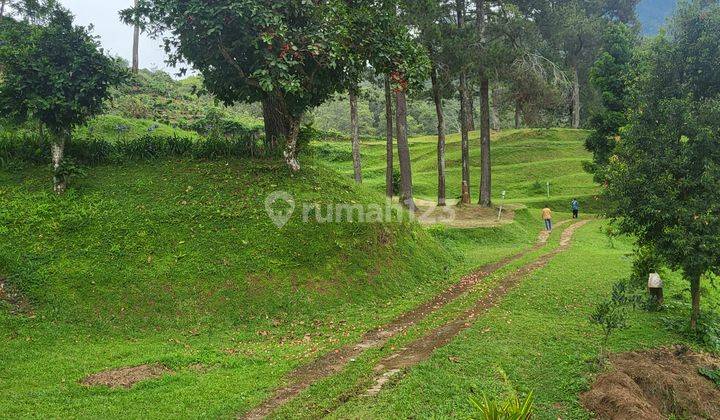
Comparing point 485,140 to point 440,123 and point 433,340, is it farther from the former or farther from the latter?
point 433,340

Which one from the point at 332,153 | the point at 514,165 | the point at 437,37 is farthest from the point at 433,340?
the point at 332,153

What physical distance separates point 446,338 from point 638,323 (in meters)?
5.36

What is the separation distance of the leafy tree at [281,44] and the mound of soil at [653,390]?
944 centimetres

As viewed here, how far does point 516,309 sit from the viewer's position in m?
12.8

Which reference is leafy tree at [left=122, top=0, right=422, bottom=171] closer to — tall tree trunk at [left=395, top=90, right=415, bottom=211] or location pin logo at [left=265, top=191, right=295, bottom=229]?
location pin logo at [left=265, top=191, right=295, bottom=229]

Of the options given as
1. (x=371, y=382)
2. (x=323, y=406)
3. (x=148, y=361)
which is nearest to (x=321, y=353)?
(x=371, y=382)

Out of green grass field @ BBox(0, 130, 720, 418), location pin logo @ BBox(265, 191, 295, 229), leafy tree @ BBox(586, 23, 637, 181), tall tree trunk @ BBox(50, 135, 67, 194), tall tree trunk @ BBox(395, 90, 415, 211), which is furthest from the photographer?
leafy tree @ BBox(586, 23, 637, 181)

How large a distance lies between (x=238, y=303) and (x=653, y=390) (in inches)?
338

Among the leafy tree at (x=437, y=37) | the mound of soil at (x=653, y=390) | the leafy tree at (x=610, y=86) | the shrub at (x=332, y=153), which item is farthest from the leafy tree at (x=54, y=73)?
the shrub at (x=332, y=153)

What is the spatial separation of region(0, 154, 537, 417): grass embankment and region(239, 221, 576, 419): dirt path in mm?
266

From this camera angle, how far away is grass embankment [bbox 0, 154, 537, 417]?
830 cm

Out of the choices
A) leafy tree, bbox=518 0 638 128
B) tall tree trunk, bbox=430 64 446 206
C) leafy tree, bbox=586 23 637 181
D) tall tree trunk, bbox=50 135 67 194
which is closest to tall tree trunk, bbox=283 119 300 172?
tall tree trunk, bbox=50 135 67 194

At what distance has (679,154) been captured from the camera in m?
10.9

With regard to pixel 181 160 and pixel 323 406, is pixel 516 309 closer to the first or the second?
pixel 323 406
